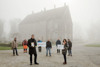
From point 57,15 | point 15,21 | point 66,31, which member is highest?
point 15,21

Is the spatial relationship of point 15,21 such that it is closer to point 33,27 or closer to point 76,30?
point 33,27

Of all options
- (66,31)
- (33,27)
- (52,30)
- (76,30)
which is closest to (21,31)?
(33,27)

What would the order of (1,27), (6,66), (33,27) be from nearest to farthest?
(6,66) → (33,27) → (1,27)

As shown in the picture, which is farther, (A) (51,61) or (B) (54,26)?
(B) (54,26)

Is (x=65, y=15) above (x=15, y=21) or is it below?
below

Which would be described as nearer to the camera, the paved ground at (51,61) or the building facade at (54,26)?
the paved ground at (51,61)

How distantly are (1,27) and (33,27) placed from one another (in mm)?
31902

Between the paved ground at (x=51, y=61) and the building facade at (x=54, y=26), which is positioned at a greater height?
the building facade at (x=54, y=26)

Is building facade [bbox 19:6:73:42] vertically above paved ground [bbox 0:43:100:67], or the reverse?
building facade [bbox 19:6:73:42]

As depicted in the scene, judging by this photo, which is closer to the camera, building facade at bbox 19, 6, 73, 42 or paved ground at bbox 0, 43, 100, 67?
paved ground at bbox 0, 43, 100, 67

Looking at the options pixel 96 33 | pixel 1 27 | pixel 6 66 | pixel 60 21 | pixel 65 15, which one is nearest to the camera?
pixel 6 66

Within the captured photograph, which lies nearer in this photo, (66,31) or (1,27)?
(66,31)

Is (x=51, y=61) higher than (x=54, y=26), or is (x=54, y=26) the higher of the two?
(x=54, y=26)

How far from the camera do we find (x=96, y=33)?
7694 cm
